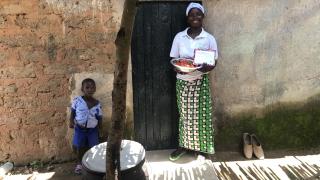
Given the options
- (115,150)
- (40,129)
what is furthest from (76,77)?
(115,150)

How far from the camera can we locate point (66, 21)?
4676 millimetres

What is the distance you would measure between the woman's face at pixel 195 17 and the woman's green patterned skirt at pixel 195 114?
0.63 meters

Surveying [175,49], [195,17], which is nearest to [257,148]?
[175,49]

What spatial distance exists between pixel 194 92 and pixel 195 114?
28cm

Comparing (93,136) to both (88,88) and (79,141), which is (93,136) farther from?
(88,88)

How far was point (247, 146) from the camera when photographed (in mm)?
5102

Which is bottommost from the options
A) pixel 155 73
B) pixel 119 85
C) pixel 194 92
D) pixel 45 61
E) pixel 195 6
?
pixel 194 92

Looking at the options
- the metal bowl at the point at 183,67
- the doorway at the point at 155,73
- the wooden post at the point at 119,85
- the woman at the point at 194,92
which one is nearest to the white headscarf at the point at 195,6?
the woman at the point at 194,92

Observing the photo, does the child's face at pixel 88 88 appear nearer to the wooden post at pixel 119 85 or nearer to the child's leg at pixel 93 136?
the child's leg at pixel 93 136

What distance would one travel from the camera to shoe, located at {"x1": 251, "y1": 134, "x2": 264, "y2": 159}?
5082mm

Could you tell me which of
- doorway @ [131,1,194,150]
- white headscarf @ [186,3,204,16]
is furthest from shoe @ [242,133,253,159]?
white headscarf @ [186,3,204,16]

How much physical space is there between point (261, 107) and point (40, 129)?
9.37 feet

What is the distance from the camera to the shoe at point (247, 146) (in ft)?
16.7

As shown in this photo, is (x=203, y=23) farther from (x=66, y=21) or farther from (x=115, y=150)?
(x=115, y=150)
